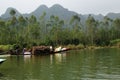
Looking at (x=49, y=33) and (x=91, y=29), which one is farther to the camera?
(x=91, y=29)

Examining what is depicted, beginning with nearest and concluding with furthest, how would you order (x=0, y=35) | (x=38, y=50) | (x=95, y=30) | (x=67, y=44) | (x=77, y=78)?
(x=77, y=78) < (x=38, y=50) < (x=0, y=35) < (x=67, y=44) < (x=95, y=30)

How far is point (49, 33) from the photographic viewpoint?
358 feet

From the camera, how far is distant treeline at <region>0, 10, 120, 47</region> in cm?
8638

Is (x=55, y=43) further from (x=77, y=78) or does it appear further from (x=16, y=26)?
(x=77, y=78)

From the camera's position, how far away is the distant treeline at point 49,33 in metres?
86.4

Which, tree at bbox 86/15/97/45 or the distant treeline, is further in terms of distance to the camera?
tree at bbox 86/15/97/45

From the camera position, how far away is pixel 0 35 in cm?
8662

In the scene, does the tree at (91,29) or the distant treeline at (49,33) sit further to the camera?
the tree at (91,29)

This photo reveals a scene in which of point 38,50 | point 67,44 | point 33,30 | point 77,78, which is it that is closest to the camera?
point 77,78

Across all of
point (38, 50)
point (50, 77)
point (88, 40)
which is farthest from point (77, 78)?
point (88, 40)

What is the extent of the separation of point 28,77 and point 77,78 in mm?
A: 4514

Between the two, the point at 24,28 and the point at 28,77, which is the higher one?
the point at 24,28

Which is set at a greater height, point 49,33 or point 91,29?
point 91,29

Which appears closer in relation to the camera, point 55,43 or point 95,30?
point 55,43
